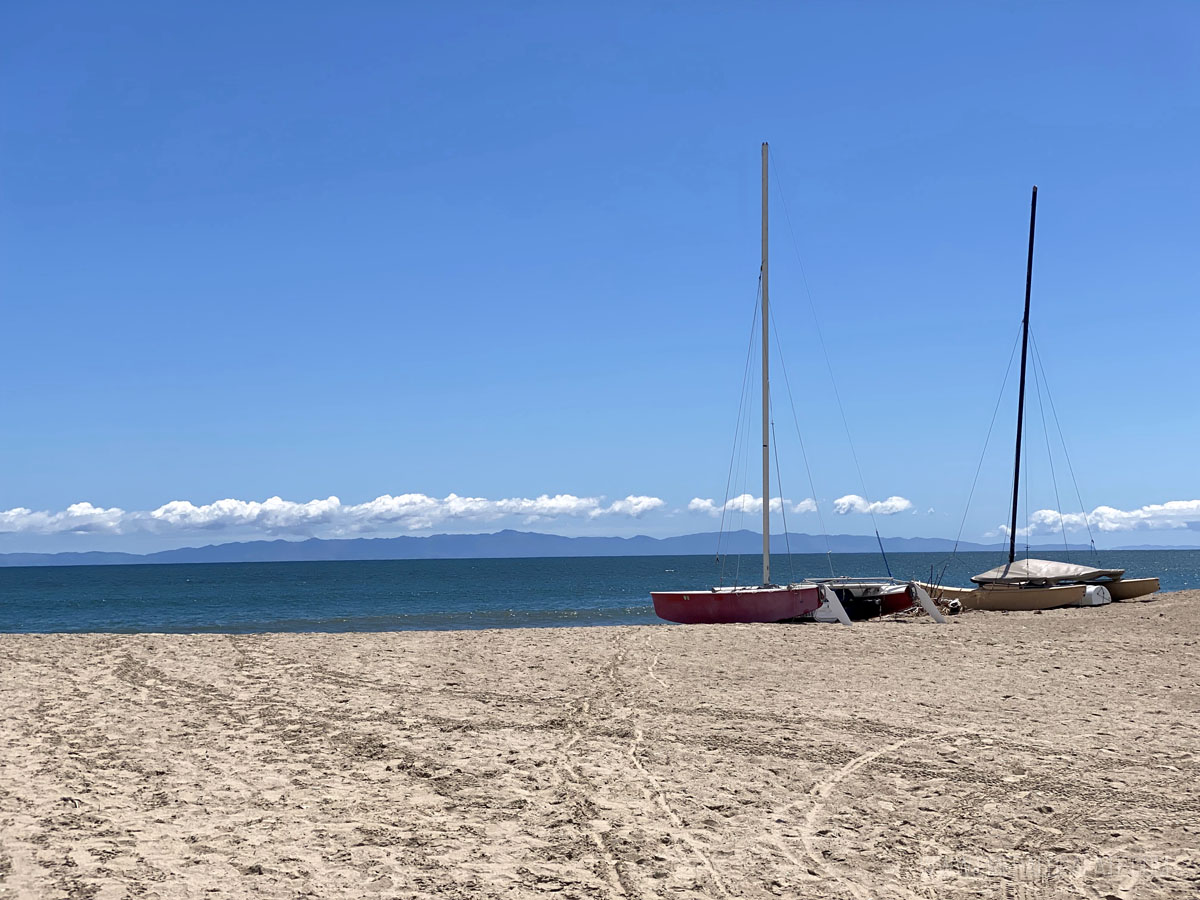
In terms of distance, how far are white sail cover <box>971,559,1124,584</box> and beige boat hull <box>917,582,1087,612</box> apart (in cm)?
97

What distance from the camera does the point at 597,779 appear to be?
8195 mm

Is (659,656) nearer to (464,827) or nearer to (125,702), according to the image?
(125,702)

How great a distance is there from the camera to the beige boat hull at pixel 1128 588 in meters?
32.2

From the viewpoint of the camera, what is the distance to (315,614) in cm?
4734

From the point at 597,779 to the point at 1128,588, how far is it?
30.4 metres

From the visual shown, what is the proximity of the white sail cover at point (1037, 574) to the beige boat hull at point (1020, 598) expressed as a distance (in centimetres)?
97

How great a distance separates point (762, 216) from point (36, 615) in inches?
1706

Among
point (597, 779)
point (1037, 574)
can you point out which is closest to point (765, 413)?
point (1037, 574)

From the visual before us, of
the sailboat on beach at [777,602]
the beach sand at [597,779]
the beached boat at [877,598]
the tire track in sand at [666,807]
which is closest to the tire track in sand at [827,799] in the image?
the beach sand at [597,779]

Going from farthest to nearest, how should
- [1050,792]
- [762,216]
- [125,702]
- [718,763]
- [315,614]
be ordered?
[315,614] < [762,216] < [125,702] < [718,763] < [1050,792]

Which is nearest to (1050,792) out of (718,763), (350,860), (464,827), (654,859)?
(718,763)

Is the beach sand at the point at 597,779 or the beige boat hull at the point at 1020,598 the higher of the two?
the beach sand at the point at 597,779

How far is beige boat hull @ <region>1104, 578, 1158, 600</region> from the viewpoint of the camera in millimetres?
32250

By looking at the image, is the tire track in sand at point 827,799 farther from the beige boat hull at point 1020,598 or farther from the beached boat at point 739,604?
the beige boat hull at point 1020,598
